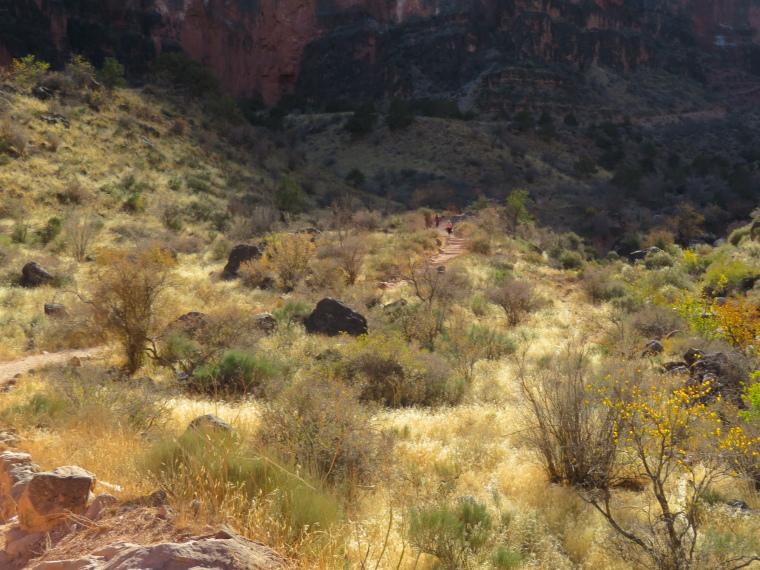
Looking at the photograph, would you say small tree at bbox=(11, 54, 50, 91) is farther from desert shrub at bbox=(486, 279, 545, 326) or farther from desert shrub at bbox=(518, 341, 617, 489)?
desert shrub at bbox=(518, 341, 617, 489)

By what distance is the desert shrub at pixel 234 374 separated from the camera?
643 centimetres

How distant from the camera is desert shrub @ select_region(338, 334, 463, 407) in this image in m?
6.75

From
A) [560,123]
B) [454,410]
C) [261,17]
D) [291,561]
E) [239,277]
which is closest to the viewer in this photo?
[291,561]

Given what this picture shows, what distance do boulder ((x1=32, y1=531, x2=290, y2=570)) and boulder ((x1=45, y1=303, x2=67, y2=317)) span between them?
25.9 ft

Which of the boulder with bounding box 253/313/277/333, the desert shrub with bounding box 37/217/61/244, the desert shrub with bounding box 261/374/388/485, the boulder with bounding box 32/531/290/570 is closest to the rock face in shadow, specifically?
the desert shrub with bounding box 37/217/61/244

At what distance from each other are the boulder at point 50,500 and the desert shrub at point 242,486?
399mm

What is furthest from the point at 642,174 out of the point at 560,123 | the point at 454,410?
the point at 454,410

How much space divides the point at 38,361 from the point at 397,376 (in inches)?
214

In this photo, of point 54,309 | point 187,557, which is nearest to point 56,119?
point 54,309

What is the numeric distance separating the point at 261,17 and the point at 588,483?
68.7m

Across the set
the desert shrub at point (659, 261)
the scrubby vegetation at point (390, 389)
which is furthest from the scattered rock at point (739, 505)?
the desert shrub at point (659, 261)

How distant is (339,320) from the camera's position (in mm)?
9438

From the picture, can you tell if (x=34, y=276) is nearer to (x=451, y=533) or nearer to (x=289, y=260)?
(x=289, y=260)

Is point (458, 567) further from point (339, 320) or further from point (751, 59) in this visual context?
point (751, 59)
